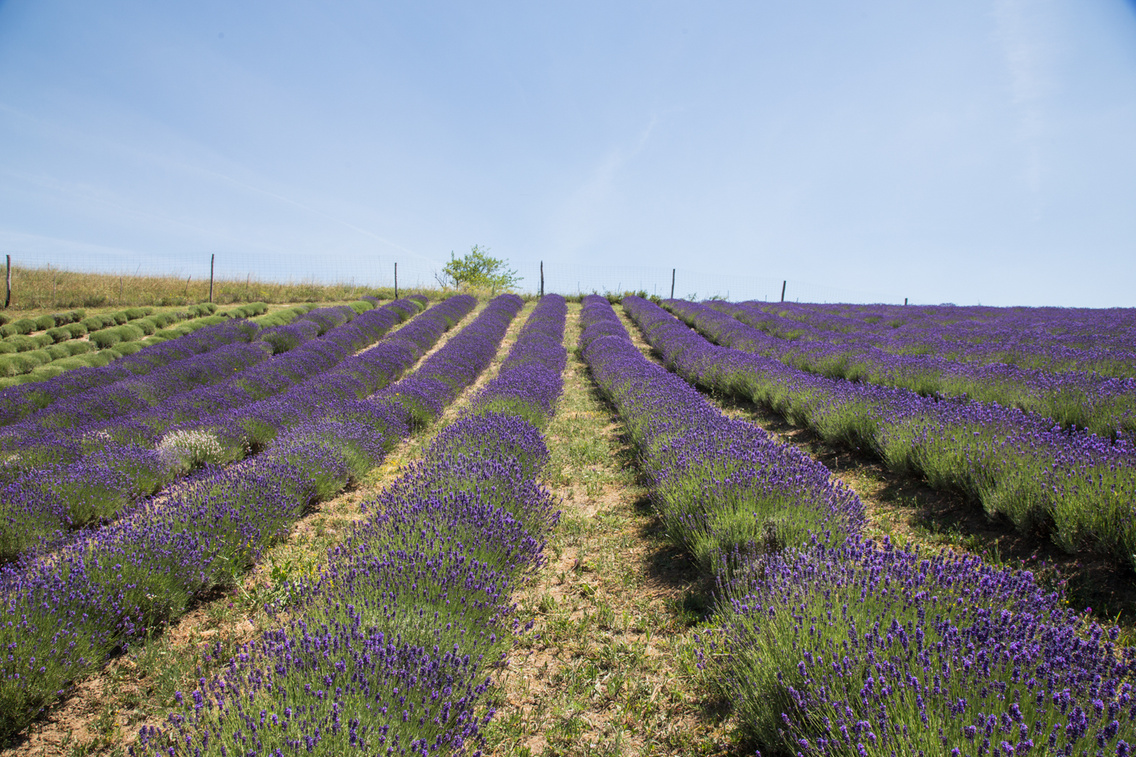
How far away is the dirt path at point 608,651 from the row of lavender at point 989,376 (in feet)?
12.1

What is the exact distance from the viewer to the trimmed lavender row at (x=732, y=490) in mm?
2930

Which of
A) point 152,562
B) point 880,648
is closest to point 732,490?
point 880,648

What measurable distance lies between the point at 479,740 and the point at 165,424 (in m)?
6.02

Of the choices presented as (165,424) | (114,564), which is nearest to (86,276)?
(165,424)

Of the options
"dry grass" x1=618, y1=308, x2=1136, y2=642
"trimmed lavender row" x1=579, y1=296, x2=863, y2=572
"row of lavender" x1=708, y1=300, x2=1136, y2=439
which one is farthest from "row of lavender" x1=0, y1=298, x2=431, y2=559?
"row of lavender" x1=708, y1=300, x2=1136, y2=439

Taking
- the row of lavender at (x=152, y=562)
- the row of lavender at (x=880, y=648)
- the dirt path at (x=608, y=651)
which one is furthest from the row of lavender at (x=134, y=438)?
the row of lavender at (x=880, y=648)

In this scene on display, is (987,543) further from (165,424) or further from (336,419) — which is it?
(165,424)

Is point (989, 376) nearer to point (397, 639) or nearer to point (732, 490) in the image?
point (732, 490)

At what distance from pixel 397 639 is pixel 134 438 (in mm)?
5301

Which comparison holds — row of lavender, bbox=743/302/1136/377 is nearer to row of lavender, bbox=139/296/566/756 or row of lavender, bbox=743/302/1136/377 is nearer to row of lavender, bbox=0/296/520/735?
row of lavender, bbox=139/296/566/756

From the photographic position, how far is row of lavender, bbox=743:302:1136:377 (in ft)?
22.3

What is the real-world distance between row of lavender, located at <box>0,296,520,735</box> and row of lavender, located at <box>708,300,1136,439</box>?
6108 mm

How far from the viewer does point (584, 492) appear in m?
4.74

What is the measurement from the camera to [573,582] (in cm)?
329
